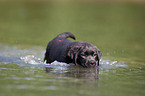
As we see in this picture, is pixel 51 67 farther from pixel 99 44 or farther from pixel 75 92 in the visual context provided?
pixel 99 44

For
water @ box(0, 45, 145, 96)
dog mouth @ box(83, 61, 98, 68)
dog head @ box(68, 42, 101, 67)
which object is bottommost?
water @ box(0, 45, 145, 96)

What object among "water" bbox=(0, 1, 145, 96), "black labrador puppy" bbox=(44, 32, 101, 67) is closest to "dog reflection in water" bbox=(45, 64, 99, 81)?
"water" bbox=(0, 1, 145, 96)

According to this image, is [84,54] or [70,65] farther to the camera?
[70,65]

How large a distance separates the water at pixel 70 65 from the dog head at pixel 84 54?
0.55 feet

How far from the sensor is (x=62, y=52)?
9781 mm

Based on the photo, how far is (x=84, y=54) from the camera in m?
9.27

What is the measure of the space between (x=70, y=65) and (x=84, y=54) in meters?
0.51

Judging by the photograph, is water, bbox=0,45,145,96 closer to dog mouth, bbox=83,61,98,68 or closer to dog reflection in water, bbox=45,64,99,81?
dog reflection in water, bbox=45,64,99,81

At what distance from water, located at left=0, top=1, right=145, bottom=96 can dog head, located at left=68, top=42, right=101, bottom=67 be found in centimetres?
17

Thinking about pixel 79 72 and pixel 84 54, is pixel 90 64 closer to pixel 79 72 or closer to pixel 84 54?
pixel 84 54

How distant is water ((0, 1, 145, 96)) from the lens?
698cm

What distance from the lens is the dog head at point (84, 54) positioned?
922 centimetres

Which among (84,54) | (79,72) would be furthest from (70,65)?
(79,72)

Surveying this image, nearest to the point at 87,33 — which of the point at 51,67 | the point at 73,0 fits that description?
the point at 51,67
